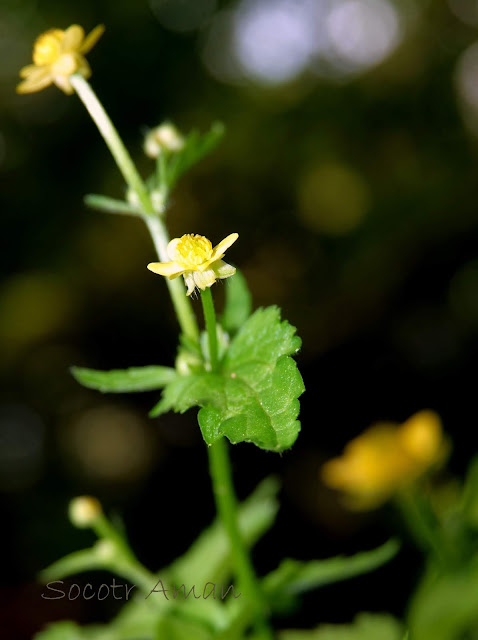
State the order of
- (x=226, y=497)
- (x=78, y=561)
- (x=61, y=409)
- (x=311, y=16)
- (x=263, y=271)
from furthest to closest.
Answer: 1. (x=311, y=16)
2. (x=263, y=271)
3. (x=61, y=409)
4. (x=78, y=561)
5. (x=226, y=497)

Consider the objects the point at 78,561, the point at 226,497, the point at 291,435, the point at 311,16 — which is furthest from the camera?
the point at 311,16

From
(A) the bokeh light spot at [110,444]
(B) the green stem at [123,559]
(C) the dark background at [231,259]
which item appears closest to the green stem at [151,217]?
(B) the green stem at [123,559]

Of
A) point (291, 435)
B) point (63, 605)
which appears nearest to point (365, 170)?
point (63, 605)

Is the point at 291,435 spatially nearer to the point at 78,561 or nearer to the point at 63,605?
the point at 78,561

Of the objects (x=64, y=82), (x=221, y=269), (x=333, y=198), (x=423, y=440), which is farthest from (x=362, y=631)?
(x=333, y=198)

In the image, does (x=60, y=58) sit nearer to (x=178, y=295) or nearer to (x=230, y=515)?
(x=178, y=295)

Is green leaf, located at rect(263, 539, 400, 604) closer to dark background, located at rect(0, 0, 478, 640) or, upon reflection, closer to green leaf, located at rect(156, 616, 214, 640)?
green leaf, located at rect(156, 616, 214, 640)

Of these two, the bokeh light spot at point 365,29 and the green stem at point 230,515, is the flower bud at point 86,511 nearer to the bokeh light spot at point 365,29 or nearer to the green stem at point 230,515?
the green stem at point 230,515
